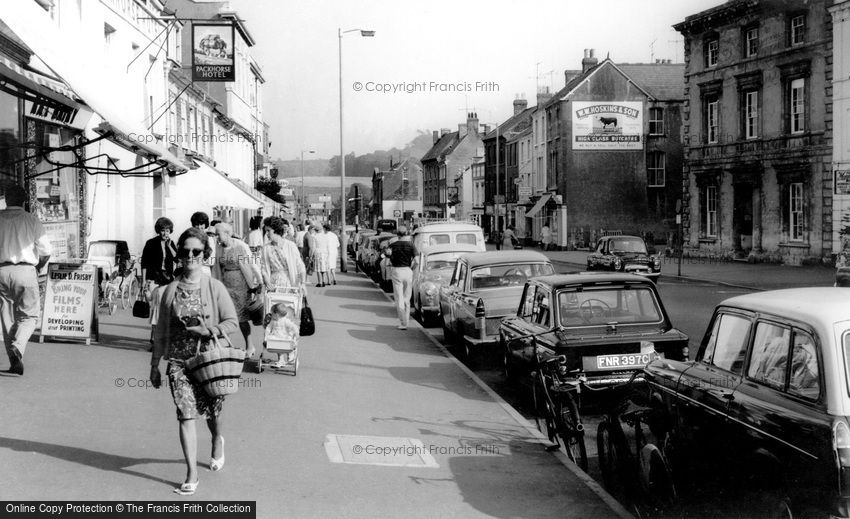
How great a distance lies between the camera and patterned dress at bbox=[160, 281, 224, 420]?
5.96 metres

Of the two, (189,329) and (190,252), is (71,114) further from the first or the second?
(189,329)

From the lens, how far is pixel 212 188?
22406 mm

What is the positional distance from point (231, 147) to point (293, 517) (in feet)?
130

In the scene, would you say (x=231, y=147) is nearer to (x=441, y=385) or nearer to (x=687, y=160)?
(x=687, y=160)

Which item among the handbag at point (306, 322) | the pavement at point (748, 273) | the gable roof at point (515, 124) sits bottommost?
the pavement at point (748, 273)

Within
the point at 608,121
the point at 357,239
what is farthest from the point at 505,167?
the point at 357,239

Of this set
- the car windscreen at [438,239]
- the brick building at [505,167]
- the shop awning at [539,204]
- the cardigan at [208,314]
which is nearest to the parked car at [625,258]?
the car windscreen at [438,239]

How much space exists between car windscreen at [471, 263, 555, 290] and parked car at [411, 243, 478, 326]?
341cm

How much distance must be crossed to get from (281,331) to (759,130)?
3242 centimetres

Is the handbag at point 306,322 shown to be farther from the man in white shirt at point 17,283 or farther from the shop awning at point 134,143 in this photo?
the shop awning at point 134,143

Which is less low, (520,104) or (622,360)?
(520,104)

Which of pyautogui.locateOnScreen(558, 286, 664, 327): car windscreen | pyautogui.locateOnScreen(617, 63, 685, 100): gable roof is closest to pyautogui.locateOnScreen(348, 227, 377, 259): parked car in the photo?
pyautogui.locateOnScreen(617, 63, 685, 100): gable roof

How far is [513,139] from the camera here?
244ft

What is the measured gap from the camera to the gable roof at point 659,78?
56594 mm
